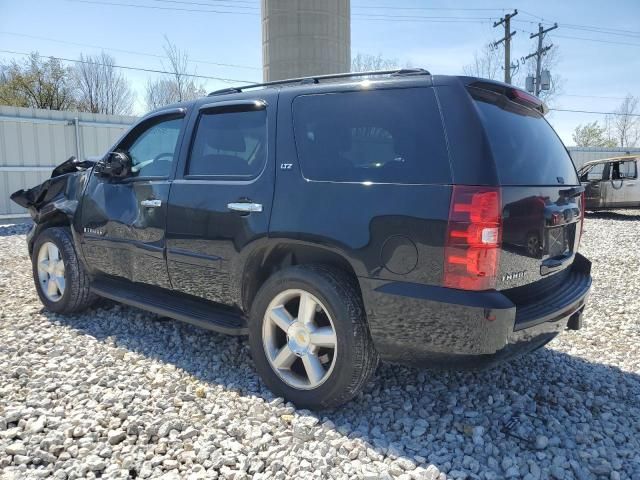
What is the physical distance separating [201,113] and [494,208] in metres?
2.21

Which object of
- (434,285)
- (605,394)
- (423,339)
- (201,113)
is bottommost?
(605,394)

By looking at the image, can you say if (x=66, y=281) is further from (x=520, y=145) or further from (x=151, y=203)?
(x=520, y=145)

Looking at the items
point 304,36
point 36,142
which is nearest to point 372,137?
point 36,142

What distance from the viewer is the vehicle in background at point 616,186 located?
13391 mm

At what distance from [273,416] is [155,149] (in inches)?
90.9

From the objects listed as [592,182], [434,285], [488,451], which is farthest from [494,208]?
[592,182]

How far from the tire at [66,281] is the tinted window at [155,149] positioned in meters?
1.07

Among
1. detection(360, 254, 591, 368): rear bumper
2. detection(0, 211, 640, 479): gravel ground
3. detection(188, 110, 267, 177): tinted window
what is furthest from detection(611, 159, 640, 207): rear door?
detection(188, 110, 267, 177): tinted window

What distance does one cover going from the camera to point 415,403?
9.62 feet

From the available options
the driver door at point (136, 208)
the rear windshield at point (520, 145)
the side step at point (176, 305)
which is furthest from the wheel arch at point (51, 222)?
the rear windshield at point (520, 145)

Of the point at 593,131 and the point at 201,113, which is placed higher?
the point at 593,131

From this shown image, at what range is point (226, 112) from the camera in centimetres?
334

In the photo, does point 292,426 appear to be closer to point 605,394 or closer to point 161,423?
point 161,423

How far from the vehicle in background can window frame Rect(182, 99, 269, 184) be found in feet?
42.6
